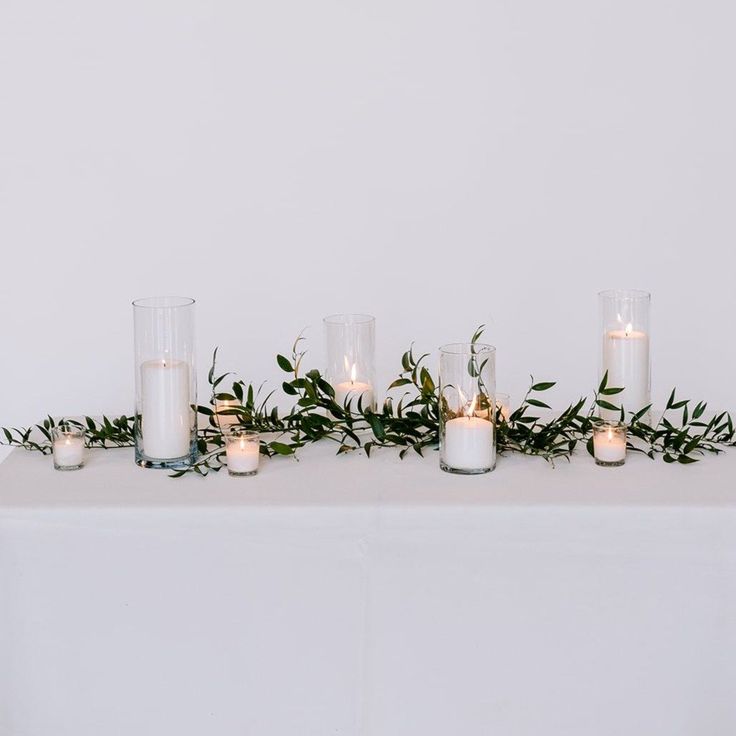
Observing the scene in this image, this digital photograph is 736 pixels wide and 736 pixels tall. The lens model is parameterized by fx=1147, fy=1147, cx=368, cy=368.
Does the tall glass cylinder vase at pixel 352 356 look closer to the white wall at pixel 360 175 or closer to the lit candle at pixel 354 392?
the lit candle at pixel 354 392

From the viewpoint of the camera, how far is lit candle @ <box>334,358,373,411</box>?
186 centimetres

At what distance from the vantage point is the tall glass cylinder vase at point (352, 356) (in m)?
1.87

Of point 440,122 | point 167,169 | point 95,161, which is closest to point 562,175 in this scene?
point 440,122

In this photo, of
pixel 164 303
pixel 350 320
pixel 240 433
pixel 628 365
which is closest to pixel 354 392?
pixel 350 320

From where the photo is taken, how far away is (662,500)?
1.55 meters

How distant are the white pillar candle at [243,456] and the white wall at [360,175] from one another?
76.4 inches

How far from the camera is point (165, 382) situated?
1671 mm

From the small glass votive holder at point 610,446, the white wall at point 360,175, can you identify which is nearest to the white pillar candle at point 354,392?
the small glass votive holder at point 610,446

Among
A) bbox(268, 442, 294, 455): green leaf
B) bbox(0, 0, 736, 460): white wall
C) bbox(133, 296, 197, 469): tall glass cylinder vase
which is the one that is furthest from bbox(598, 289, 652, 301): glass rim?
bbox(0, 0, 736, 460): white wall

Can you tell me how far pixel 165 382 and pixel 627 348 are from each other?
0.74m

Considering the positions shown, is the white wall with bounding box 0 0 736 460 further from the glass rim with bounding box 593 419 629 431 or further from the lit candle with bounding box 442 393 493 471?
the lit candle with bounding box 442 393 493 471

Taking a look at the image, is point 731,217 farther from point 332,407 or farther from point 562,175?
point 332,407

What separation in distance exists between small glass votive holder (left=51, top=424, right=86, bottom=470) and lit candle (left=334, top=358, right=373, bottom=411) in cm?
42

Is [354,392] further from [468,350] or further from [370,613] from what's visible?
[370,613]
